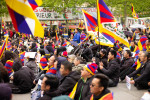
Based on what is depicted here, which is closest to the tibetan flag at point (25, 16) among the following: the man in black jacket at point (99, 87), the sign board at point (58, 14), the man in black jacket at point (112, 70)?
the man in black jacket at point (99, 87)

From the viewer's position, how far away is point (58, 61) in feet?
24.2

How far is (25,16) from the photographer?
569 cm

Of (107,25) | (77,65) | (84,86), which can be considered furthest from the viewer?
(107,25)

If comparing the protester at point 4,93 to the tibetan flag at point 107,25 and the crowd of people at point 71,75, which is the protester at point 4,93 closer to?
the crowd of people at point 71,75

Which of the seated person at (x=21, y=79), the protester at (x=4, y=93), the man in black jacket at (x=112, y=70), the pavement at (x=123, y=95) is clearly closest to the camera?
the protester at (x=4, y=93)

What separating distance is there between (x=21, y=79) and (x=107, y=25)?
3655 millimetres

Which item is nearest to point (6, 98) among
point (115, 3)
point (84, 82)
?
point (84, 82)

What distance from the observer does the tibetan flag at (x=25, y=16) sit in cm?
559

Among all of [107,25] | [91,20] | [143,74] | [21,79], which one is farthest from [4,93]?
[91,20]

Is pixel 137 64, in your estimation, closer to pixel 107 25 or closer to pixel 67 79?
pixel 107 25

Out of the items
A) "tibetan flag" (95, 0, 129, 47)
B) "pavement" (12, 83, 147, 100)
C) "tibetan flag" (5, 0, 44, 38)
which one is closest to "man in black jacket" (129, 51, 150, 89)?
"pavement" (12, 83, 147, 100)

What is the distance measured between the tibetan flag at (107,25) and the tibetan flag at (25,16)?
3.94 meters

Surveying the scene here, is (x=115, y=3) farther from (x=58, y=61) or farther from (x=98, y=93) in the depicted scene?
(x=98, y=93)

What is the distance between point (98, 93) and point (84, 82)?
112 centimetres
